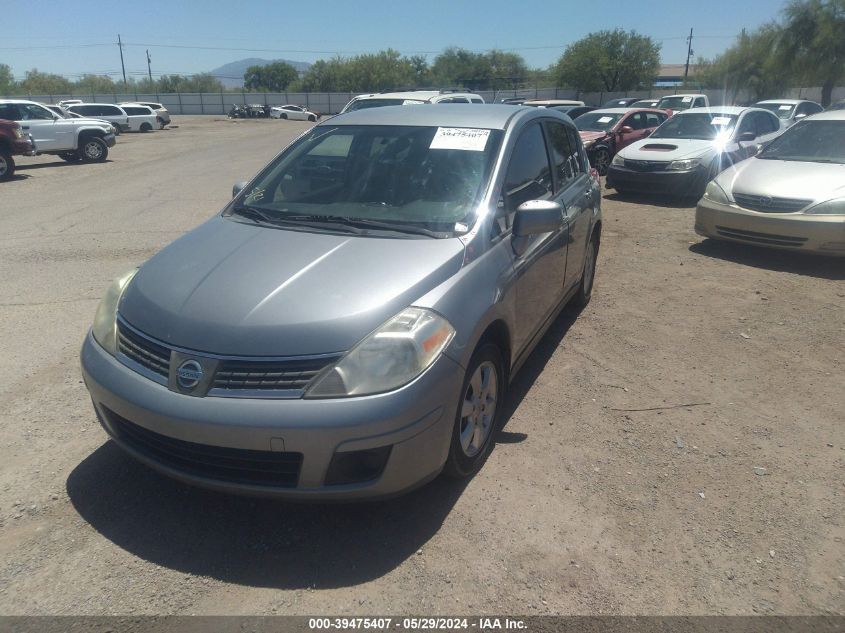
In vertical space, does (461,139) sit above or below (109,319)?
above

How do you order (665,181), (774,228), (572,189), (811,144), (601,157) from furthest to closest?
(601,157) < (665,181) < (811,144) < (774,228) < (572,189)

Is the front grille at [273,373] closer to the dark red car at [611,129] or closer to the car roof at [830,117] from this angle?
the car roof at [830,117]

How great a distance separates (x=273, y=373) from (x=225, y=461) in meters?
0.44

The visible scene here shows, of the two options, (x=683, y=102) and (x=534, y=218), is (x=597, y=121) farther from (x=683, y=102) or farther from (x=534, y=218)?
(x=534, y=218)

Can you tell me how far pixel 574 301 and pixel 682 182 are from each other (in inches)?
247

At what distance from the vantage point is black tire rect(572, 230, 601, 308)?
5.44 metres

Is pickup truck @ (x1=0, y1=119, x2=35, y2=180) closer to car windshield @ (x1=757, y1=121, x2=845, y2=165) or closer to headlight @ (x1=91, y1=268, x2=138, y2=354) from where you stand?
headlight @ (x1=91, y1=268, x2=138, y2=354)

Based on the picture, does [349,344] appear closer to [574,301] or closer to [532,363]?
[532,363]

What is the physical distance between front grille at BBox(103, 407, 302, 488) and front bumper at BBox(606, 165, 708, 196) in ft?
32.6

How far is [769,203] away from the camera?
701 centimetres

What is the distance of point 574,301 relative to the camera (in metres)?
5.60

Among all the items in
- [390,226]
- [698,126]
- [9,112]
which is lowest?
[390,226]

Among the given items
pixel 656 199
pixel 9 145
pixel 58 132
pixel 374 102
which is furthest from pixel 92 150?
pixel 656 199

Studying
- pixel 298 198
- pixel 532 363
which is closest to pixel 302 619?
pixel 298 198
